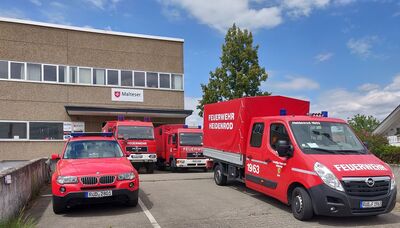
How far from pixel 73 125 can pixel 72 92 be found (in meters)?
2.22

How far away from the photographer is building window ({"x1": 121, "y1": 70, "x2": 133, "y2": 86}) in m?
27.8

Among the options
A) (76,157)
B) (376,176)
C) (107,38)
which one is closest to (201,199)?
(76,157)

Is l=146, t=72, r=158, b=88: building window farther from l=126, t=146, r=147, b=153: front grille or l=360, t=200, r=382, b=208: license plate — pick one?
l=360, t=200, r=382, b=208: license plate

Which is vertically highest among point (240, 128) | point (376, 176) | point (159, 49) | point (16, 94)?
point (159, 49)

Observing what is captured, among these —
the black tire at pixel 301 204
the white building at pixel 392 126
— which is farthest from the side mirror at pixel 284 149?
the white building at pixel 392 126

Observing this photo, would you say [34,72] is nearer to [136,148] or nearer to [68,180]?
[136,148]

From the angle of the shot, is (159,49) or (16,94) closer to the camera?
(16,94)

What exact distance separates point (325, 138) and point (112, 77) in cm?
2098

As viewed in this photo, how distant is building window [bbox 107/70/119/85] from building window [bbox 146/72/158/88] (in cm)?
234

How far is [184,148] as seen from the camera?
20.8m

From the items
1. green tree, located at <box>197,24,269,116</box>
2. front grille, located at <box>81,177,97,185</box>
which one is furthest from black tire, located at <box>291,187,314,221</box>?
green tree, located at <box>197,24,269,116</box>

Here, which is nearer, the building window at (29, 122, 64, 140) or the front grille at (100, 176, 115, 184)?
the front grille at (100, 176, 115, 184)

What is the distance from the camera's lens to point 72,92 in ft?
86.2

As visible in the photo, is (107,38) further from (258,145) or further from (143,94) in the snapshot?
(258,145)
